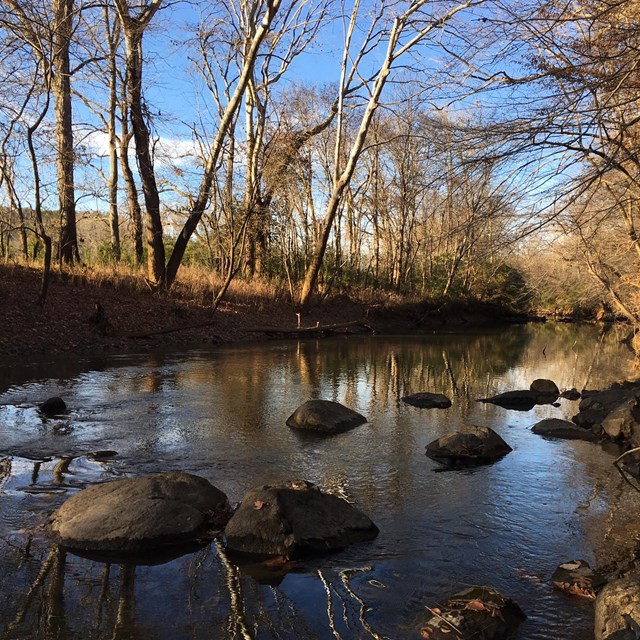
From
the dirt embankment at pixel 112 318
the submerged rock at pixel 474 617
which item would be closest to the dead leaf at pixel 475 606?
the submerged rock at pixel 474 617

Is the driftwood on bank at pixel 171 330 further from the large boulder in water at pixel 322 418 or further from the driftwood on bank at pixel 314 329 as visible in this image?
the large boulder in water at pixel 322 418

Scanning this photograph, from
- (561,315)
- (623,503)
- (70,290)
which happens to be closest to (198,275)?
(70,290)

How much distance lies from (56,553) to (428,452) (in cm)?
432

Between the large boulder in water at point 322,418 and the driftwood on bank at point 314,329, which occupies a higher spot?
the driftwood on bank at point 314,329

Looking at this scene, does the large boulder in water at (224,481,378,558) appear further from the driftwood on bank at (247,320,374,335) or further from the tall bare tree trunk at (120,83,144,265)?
the tall bare tree trunk at (120,83,144,265)

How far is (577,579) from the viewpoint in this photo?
12.9ft

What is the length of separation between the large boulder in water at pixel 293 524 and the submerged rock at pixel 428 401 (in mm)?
5568

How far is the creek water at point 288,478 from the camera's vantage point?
11.5 feet

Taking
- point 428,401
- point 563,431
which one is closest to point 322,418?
point 428,401

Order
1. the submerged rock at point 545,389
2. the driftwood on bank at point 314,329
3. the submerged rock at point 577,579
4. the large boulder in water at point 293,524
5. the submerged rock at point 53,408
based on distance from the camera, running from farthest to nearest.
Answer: the driftwood on bank at point 314,329 → the submerged rock at point 545,389 → the submerged rock at point 53,408 → the large boulder in water at point 293,524 → the submerged rock at point 577,579

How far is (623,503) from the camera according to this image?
5.55 metres

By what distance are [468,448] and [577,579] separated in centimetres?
311

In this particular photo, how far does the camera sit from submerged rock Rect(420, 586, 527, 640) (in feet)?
10.9

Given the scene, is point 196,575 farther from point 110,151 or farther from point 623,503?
point 110,151
